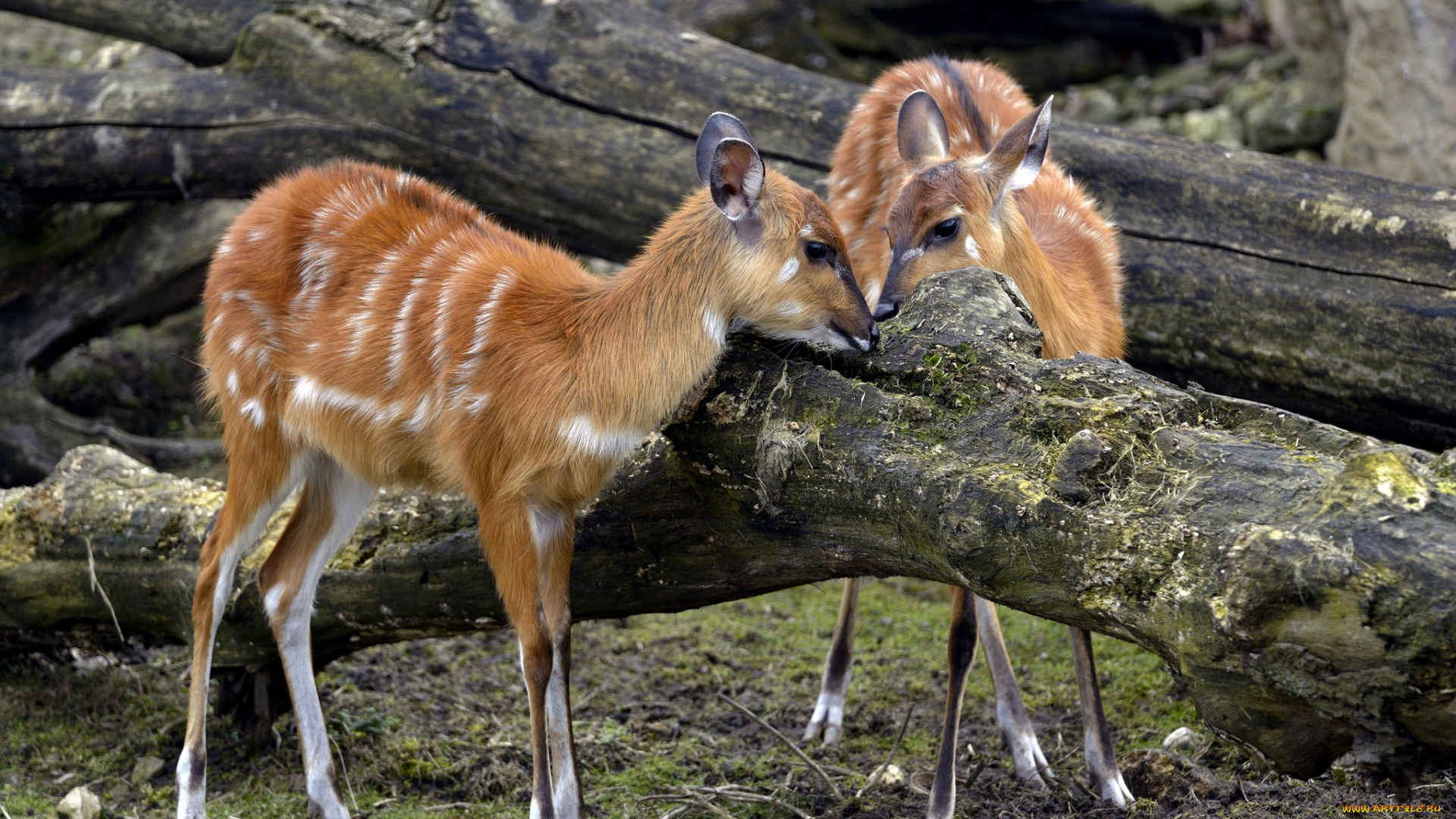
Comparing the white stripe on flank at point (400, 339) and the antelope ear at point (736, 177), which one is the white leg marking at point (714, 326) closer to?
the antelope ear at point (736, 177)

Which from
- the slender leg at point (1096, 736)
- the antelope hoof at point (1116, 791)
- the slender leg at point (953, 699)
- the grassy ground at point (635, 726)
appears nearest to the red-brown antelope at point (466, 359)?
the grassy ground at point (635, 726)

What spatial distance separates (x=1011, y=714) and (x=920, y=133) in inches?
88.0

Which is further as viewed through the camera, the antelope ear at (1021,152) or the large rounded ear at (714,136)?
the antelope ear at (1021,152)

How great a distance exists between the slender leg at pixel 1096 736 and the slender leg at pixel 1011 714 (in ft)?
0.55

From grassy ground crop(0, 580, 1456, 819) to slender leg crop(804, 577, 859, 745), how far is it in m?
0.09

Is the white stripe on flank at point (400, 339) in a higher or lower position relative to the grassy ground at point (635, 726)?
higher

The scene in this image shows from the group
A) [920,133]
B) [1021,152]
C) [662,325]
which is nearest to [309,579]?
[662,325]

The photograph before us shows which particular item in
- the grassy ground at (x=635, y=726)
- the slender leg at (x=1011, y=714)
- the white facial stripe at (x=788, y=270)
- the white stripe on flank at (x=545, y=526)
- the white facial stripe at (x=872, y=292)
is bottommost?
the grassy ground at (x=635, y=726)

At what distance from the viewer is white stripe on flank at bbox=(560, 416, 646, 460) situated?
139 inches

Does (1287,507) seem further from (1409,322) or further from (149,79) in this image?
(149,79)

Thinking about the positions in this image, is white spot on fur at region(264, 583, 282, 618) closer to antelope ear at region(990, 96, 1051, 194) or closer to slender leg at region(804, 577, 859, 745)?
slender leg at region(804, 577, 859, 745)

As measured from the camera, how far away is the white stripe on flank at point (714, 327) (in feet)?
11.6

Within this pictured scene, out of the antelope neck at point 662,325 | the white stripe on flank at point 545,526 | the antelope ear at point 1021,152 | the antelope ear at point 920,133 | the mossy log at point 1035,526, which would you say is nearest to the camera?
the mossy log at point 1035,526

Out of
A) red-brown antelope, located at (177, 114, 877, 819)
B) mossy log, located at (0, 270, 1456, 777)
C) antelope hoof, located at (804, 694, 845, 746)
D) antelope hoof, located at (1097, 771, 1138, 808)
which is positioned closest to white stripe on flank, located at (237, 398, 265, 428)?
red-brown antelope, located at (177, 114, 877, 819)
